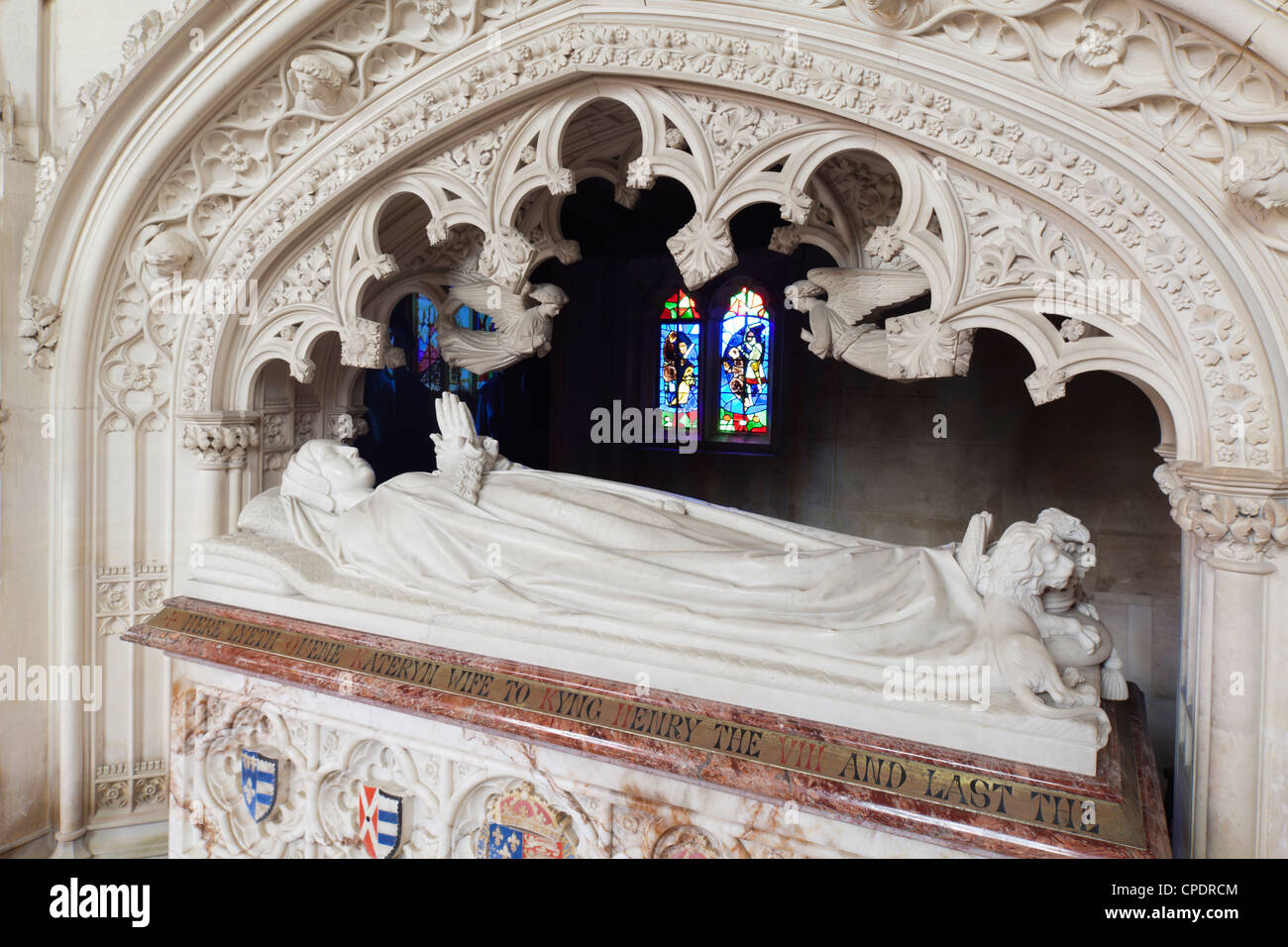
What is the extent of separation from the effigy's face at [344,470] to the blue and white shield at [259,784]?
1077 millimetres

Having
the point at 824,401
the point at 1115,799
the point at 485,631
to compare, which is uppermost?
the point at 824,401

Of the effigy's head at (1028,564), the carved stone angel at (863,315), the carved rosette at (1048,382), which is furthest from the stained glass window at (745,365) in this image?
the effigy's head at (1028,564)

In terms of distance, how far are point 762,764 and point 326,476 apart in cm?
227

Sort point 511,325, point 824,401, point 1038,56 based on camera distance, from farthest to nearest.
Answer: point 824,401 < point 511,325 < point 1038,56

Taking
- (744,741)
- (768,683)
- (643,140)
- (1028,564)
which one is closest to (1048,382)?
(1028,564)

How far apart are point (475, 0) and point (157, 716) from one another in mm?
3545

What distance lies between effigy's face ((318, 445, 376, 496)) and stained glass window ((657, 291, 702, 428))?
4.02m

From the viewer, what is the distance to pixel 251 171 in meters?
3.93

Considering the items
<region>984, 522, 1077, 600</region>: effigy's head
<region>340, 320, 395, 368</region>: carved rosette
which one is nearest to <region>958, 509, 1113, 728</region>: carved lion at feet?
<region>984, 522, 1077, 600</region>: effigy's head

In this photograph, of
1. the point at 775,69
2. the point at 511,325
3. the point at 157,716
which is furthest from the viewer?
the point at 157,716

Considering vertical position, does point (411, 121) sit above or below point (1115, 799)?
above

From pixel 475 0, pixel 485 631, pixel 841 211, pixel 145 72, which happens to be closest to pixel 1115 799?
pixel 485 631

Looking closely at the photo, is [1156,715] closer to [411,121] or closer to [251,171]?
[411,121]

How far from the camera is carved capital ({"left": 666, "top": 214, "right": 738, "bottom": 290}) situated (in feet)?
10.0
